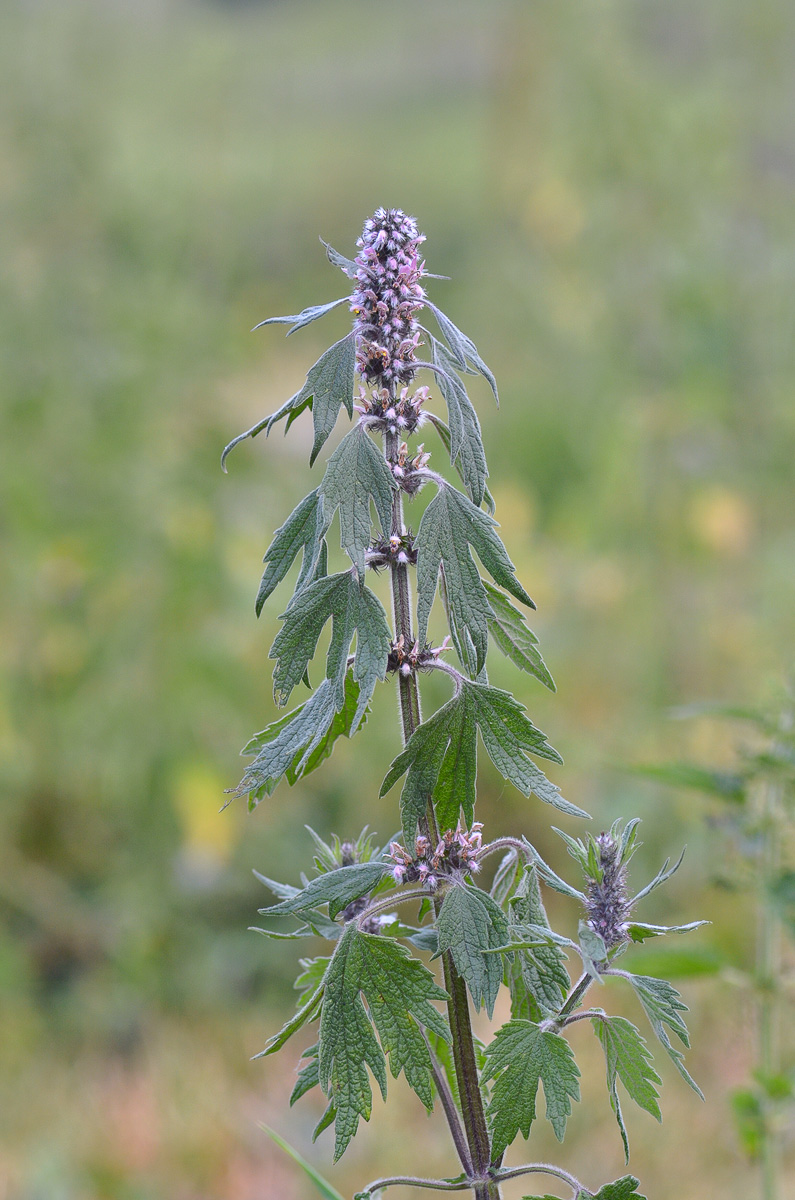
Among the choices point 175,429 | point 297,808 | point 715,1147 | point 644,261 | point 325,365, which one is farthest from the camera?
point 644,261

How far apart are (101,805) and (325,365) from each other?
12.2 ft

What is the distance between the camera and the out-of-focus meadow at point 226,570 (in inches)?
138

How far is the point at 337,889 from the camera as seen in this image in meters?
0.95

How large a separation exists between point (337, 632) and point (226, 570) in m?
3.19

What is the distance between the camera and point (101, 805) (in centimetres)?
430

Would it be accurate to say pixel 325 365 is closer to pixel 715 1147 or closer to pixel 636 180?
pixel 715 1147

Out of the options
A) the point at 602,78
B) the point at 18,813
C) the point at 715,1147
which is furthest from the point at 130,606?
the point at 602,78

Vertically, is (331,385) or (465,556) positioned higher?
(331,385)

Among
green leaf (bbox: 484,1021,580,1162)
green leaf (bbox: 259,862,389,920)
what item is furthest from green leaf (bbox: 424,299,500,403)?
green leaf (bbox: 484,1021,580,1162)

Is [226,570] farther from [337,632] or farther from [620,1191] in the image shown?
[620,1191]

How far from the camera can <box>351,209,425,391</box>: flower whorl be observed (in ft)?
3.07

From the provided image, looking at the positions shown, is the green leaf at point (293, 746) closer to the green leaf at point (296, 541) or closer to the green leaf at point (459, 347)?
the green leaf at point (296, 541)

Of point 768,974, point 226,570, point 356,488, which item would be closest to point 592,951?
point 356,488

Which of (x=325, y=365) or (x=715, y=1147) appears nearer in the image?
(x=325, y=365)
